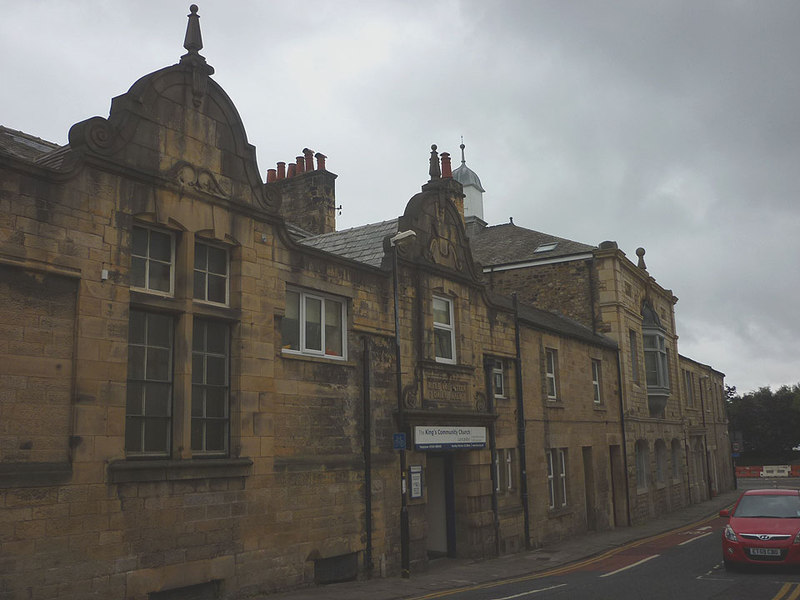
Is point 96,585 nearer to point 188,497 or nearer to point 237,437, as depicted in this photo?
point 188,497

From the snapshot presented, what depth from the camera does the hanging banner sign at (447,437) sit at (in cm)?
1534

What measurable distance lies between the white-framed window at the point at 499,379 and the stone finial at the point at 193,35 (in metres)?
11.3

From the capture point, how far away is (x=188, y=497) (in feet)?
33.8

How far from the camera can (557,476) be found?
73.3 ft

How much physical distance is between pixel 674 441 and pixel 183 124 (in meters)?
30.5

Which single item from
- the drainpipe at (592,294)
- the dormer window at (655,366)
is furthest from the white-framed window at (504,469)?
the dormer window at (655,366)

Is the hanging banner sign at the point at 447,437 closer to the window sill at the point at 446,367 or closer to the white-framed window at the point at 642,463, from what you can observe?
the window sill at the point at 446,367

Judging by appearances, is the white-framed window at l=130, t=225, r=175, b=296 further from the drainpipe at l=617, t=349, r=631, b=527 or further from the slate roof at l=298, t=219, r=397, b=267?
the drainpipe at l=617, t=349, r=631, b=527

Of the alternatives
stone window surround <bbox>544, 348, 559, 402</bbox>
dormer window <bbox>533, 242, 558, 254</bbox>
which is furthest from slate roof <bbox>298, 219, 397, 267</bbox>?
dormer window <bbox>533, 242, 558, 254</bbox>

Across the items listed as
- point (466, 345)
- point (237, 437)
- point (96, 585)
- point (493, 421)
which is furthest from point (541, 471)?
point (96, 585)

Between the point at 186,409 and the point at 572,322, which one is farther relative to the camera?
the point at 572,322

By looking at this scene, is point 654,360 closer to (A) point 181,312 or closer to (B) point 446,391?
(B) point 446,391

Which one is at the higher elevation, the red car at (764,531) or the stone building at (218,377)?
the stone building at (218,377)

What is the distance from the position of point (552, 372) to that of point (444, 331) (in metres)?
7.06
